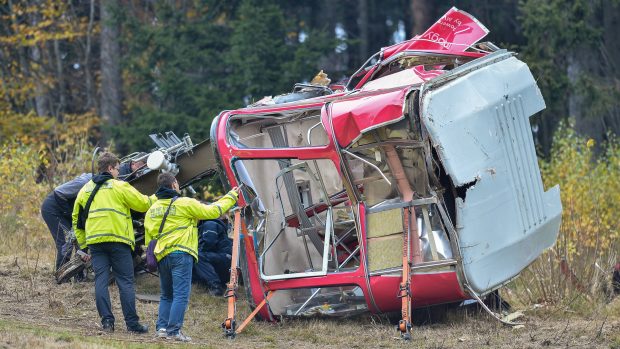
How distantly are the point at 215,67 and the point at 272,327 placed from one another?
16.8m

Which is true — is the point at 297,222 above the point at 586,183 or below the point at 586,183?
above

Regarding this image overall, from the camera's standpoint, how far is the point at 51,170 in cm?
1978

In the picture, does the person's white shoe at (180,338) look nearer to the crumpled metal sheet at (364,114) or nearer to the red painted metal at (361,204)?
the red painted metal at (361,204)

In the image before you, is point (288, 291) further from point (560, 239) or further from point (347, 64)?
point (347, 64)

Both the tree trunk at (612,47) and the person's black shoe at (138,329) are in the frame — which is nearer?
the person's black shoe at (138,329)

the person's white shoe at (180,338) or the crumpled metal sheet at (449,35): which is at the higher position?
the crumpled metal sheet at (449,35)

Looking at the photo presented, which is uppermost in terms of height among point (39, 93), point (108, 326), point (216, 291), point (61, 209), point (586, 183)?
point (39, 93)

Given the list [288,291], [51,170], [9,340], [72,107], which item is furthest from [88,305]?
[72,107]

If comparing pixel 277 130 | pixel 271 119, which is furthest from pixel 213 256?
pixel 271 119

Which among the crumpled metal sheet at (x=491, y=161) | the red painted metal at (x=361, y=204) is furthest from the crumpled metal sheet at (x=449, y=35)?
the red painted metal at (x=361, y=204)

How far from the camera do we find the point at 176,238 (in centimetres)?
1070

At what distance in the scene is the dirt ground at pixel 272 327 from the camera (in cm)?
1066

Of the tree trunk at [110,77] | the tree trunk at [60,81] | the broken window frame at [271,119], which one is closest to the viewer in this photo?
the broken window frame at [271,119]

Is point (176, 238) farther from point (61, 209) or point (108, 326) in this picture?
point (61, 209)
